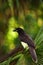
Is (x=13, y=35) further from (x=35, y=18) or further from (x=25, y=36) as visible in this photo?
(x=25, y=36)

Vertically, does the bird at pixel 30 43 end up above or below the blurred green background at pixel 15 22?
above

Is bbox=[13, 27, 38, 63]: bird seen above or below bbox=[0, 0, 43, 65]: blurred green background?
above

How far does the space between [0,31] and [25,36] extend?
2434mm

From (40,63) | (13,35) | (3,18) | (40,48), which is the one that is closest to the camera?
(40,63)

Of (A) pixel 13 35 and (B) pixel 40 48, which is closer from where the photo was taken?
(B) pixel 40 48

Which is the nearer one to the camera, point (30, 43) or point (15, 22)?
point (30, 43)

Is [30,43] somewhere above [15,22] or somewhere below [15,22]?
above

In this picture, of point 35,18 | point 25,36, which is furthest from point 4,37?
point 25,36

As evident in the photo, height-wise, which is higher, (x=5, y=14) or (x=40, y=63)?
(x=40, y=63)

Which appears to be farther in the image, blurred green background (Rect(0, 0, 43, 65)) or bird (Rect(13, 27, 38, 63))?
blurred green background (Rect(0, 0, 43, 65))

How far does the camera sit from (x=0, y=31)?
15.3 ft

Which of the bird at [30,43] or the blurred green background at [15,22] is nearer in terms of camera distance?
the bird at [30,43]

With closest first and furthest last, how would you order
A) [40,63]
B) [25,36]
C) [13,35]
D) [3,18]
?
[40,63] → [25,36] → [13,35] → [3,18]

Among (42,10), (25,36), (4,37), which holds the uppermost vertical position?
(25,36)
